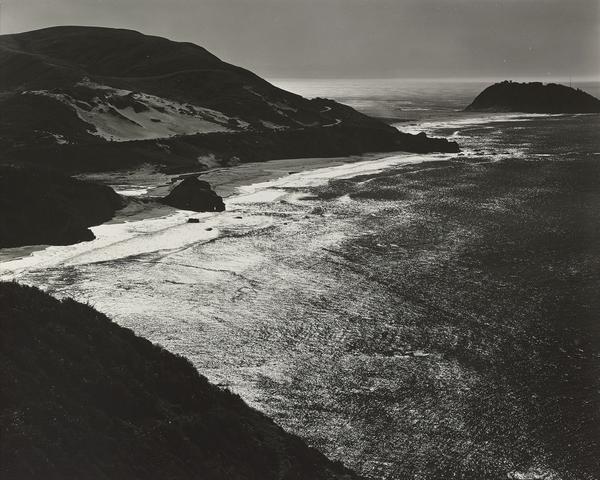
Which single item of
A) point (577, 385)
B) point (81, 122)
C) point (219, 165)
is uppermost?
point (81, 122)

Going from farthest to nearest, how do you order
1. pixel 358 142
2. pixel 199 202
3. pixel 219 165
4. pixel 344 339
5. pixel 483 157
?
pixel 358 142 → pixel 483 157 → pixel 219 165 → pixel 199 202 → pixel 344 339

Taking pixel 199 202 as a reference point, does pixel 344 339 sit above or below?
below

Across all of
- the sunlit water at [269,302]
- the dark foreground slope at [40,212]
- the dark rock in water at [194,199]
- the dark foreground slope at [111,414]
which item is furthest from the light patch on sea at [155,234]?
the dark foreground slope at [111,414]

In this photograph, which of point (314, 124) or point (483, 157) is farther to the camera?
point (314, 124)

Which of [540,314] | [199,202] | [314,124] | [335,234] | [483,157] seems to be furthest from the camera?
[314,124]

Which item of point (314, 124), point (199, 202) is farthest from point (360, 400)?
point (314, 124)

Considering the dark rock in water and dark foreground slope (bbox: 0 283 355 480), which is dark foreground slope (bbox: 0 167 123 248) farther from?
dark foreground slope (bbox: 0 283 355 480)

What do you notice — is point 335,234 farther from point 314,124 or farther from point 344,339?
point 314,124
